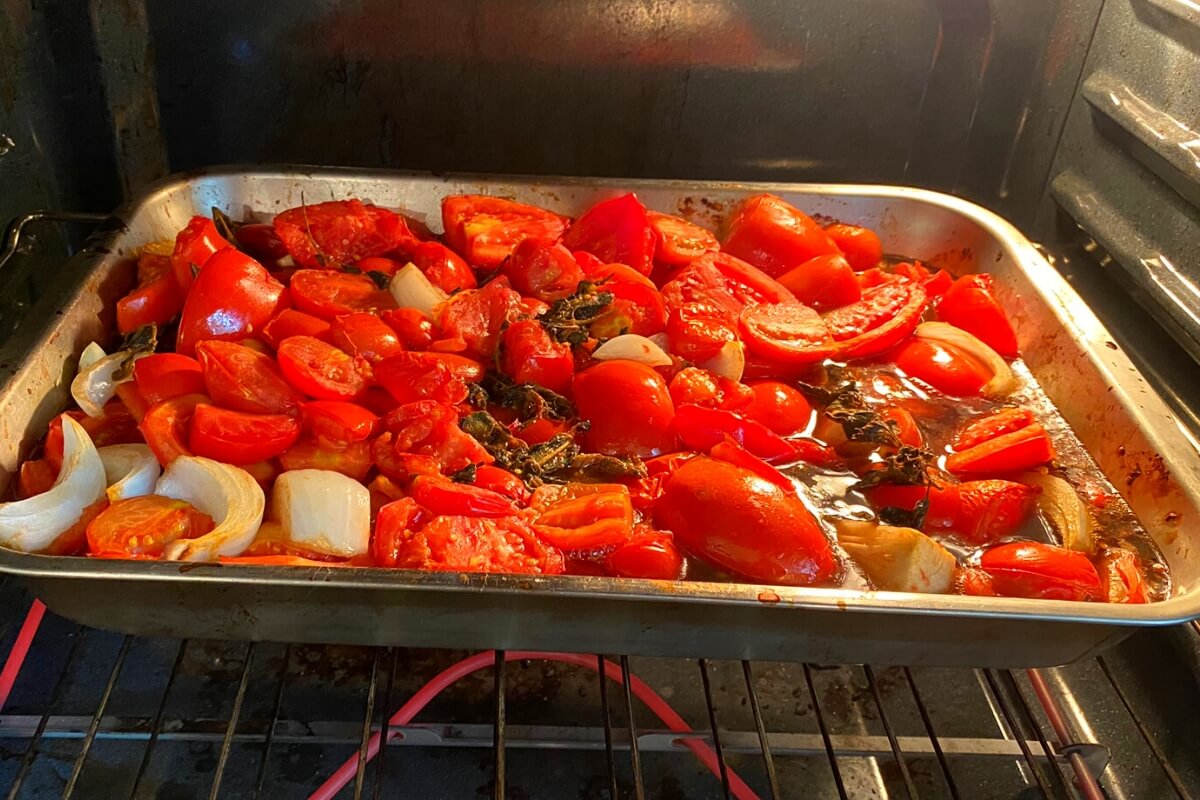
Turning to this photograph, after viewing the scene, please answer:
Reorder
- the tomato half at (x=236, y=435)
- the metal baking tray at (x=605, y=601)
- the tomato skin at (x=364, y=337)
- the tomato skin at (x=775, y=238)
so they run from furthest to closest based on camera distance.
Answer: the tomato skin at (x=775, y=238) < the tomato skin at (x=364, y=337) < the tomato half at (x=236, y=435) < the metal baking tray at (x=605, y=601)

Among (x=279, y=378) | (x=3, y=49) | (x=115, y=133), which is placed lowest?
(x=279, y=378)

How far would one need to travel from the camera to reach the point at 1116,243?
1.81 m

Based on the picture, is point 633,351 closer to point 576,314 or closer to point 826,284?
point 576,314

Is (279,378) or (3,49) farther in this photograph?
(3,49)

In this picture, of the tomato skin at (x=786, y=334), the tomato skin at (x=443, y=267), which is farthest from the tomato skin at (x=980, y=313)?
the tomato skin at (x=443, y=267)

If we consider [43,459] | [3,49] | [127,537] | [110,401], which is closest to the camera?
[127,537]

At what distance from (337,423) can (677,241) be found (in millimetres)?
914

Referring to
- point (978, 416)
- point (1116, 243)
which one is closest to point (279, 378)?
point (978, 416)

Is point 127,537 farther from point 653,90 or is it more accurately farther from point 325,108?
point 653,90

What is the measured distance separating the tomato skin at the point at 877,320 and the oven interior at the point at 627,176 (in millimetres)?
383

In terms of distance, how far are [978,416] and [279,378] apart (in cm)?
133

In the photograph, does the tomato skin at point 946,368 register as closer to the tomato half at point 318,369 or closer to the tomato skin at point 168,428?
the tomato half at point 318,369

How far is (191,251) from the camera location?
181cm

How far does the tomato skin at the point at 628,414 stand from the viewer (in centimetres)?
164
